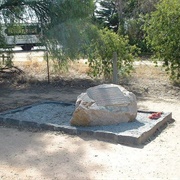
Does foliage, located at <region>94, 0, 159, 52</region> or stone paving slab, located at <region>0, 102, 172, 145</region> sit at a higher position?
foliage, located at <region>94, 0, 159, 52</region>

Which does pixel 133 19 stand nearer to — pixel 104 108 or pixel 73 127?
pixel 104 108

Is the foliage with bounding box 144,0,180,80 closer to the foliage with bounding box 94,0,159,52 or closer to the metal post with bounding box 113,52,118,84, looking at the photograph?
the metal post with bounding box 113,52,118,84

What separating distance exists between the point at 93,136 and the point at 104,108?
1.83 ft

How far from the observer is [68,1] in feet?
31.8

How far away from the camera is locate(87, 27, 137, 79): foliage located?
32.9 ft

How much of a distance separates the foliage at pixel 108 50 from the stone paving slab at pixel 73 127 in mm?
3346

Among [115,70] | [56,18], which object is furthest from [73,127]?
[56,18]

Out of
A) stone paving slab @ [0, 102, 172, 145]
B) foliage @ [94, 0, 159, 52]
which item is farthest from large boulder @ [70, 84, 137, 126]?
foliage @ [94, 0, 159, 52]

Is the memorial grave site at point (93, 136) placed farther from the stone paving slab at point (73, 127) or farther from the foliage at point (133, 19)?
the foliage at point (133, 19)

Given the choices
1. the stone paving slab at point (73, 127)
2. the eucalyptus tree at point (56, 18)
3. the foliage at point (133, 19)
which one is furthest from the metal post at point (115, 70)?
the foliage at point (133, 19)

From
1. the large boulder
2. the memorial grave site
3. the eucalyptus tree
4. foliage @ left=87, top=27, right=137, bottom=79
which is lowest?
the memorial grave site

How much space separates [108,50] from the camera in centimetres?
1000

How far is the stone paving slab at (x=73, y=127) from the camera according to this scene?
5.02 m

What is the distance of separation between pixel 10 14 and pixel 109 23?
809 inches
